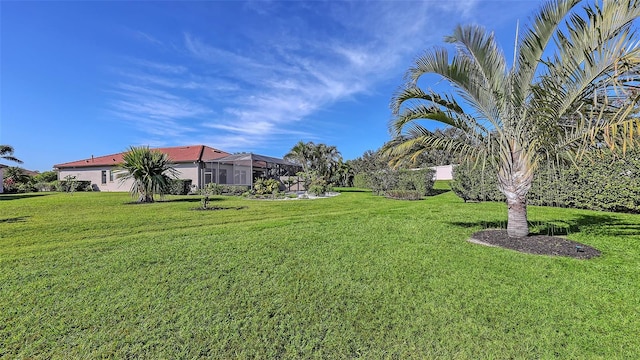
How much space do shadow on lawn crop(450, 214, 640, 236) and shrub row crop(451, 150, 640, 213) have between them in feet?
4.54

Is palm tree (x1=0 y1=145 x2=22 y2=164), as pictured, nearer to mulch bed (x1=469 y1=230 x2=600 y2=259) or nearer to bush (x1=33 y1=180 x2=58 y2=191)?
bush (x1=33 y1=180 x2=58 y2=191)

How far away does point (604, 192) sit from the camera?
9.76 metres

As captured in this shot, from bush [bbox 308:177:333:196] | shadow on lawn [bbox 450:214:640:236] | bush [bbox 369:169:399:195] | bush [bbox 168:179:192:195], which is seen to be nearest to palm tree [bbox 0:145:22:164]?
bush [bbox 168:179:192:195]

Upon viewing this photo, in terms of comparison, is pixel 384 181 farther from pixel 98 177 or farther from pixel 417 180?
pixel 98 177

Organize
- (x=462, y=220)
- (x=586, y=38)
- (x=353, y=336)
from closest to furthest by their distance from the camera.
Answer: (x=353, y=336) → (x=586, y=38) → (x=462, y=220)

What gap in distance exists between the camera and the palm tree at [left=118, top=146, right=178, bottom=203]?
14.1 meters

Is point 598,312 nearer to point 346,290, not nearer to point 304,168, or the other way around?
point 346,290

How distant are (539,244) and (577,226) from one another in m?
3.22

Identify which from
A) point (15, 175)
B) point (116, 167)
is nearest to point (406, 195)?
point (116, 167)

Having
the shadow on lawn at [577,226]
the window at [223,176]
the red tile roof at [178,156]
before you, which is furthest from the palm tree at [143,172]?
the shadow on lawn at [577,226]

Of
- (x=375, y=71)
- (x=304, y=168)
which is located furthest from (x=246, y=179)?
(x=375, y=71)

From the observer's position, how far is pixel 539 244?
5301mm

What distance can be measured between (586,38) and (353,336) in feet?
18.9

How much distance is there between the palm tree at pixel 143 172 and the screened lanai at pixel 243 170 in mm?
9169
